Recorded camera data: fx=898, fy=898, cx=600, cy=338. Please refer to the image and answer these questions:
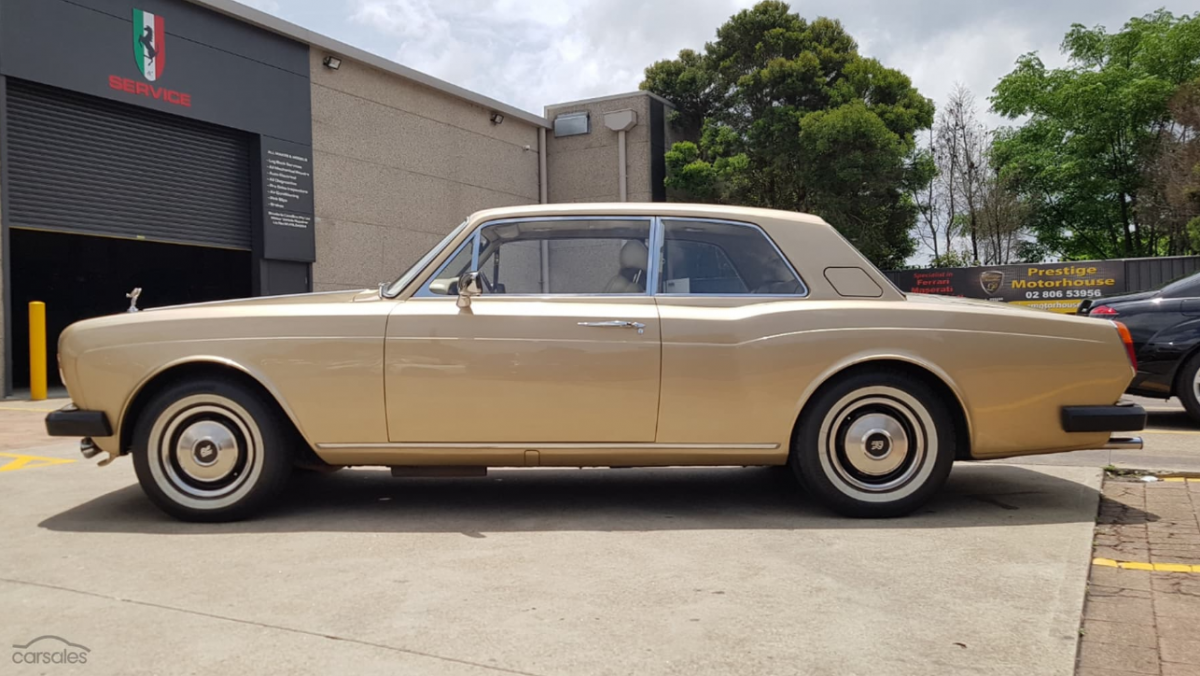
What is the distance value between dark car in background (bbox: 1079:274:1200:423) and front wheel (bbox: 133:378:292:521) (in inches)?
254

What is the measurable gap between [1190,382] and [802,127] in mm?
18951

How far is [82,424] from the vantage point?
165 inches

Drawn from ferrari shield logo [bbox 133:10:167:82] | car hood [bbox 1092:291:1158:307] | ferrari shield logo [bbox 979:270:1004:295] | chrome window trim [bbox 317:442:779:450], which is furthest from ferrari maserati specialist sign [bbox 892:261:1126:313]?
chrome window trim [bbox 317:442:779:450]

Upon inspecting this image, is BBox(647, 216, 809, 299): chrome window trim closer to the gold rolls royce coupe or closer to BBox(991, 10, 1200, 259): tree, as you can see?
the gold rolls royce coupe

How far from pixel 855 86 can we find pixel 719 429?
942 inches

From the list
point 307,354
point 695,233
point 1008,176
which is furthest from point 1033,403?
point 1008,176

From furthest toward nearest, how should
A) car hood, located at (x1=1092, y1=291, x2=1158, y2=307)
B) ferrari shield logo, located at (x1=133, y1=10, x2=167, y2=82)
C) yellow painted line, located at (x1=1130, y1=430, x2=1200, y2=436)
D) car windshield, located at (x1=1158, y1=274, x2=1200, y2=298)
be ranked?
ferrari shield logo, located at (x1=133, y1=10, x2=167, y2=82) → car hood, located at (x1=1092, y1=291, x2=1158, y2=307) → car windshield, located at (x1=1158, y1=274, x2=1200, y2=298) → yellow painted line, located at (x1=1130, y1=430, x2=1200, y2=436)

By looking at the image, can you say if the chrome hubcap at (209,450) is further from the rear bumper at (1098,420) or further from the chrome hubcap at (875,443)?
the rear bumper at (1098,420)

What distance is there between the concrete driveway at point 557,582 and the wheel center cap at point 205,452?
34 cm

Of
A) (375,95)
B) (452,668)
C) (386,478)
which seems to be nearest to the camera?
(452,668)

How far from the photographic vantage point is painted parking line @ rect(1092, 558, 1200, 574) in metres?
3.31

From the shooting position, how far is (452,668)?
8.14ft

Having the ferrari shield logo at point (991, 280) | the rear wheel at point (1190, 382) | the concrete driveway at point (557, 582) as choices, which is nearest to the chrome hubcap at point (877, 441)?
the concrete driveway at point (557, 582)

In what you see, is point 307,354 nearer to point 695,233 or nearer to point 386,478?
point 386,478
